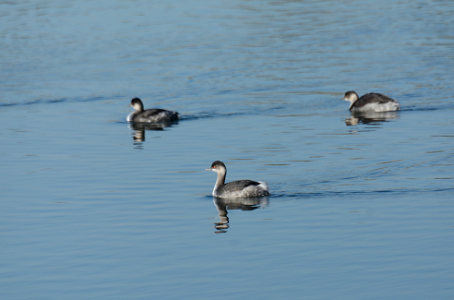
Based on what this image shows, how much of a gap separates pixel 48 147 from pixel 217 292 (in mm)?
16819

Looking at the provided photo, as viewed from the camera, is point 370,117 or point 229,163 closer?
point 229,163

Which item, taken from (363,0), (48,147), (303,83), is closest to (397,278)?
(48,147)

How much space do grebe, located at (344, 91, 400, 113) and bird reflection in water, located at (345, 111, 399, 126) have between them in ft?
0.65

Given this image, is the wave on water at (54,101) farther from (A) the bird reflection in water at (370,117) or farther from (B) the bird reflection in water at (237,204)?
(B) the bird reflection in water at (237,204)

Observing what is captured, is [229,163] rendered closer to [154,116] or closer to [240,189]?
[240,189]

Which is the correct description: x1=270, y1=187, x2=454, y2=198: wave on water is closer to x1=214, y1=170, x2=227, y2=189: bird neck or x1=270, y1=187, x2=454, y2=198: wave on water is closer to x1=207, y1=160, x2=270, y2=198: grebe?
x1=207, y1=160, x2=270, y2=198: grebe

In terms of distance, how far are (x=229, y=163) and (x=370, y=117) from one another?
35.7 ft

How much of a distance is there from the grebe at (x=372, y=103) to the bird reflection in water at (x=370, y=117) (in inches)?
7.8

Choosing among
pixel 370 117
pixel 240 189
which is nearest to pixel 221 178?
pixel 240 189

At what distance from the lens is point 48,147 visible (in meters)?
33.5

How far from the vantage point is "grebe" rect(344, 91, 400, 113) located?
38.8 m

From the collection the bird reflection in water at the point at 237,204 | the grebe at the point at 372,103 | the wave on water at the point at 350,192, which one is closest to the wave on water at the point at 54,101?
the grebe at the point at 372,103

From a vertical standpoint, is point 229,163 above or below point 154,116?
below

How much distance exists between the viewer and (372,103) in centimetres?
3944
